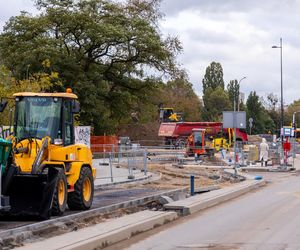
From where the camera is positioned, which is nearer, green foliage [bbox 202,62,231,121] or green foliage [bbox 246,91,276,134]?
green foliage [bbox 246,91,276,134]

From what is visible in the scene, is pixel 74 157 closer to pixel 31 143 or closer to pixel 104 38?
→ pixel 31 143

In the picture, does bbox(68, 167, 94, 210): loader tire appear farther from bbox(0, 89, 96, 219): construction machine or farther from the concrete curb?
the concrete curb

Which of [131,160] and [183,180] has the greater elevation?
[131,160]

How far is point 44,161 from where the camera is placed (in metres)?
12.9

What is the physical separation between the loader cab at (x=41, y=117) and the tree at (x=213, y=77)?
4660 inches

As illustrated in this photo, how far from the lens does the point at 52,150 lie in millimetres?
13398

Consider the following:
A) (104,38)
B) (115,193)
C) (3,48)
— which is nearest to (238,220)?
(115,193)

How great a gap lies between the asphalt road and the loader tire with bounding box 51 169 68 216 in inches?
88.8

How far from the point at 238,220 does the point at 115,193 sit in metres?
6.81

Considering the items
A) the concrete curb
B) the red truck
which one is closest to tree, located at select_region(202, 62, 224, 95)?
the red truck

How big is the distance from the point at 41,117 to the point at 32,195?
2106mm

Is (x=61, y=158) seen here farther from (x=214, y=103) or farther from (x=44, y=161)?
(x=214, y=103)

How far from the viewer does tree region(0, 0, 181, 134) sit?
137 ft

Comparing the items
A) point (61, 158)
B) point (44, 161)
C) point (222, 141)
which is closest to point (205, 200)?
point (61, 158)
